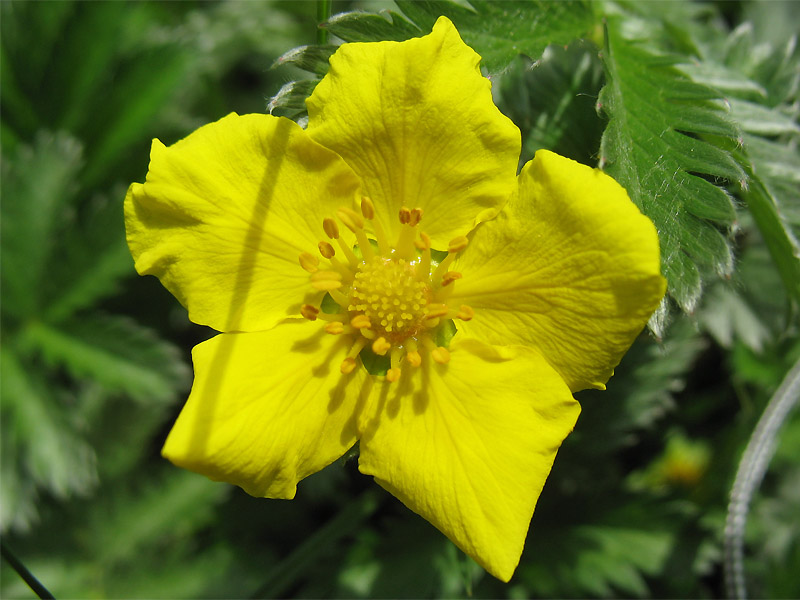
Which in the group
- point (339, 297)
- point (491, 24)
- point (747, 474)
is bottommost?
point (747, 474)

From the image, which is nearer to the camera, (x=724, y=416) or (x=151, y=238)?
(x=151, y=238)

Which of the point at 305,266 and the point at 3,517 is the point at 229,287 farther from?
the point at 3,517

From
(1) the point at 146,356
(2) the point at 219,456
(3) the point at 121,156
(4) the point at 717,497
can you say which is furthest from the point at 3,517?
(4) the point at 717,497

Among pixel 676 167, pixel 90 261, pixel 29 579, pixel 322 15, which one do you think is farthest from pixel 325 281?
pixel 90 261

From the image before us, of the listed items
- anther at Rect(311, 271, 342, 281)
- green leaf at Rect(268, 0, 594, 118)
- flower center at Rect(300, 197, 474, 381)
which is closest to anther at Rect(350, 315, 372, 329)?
flower center at Rect(300, 197, 474, 381)

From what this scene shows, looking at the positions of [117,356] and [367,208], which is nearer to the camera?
[367,208]

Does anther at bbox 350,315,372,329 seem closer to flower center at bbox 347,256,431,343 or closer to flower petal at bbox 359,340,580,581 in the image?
flower center at bbox 347,256,431,343

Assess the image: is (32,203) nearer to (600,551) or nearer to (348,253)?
(348,253)
